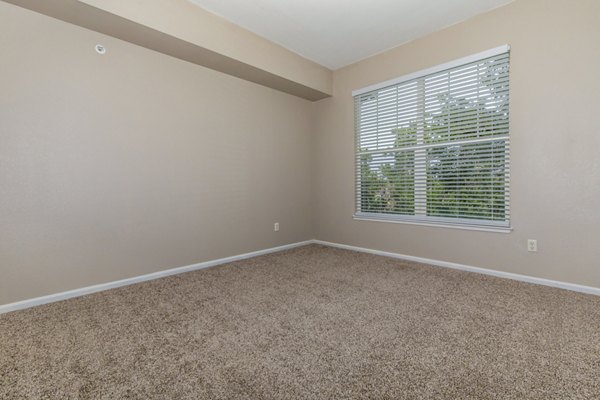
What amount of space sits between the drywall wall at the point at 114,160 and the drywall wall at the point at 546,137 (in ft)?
7.99

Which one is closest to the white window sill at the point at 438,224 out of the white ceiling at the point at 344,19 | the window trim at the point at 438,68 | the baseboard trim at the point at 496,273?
the baseboard trim at the point at 496,273

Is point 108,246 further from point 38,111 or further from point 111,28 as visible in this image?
point 111,28

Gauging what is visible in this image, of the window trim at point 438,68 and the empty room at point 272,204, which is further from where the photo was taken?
the window trim at point 438,68

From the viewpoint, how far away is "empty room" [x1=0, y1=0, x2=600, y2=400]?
1512mm

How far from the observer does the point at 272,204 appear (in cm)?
409

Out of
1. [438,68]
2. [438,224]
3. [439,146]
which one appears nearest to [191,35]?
[438,68]

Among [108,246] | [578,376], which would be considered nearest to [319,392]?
[578,376]

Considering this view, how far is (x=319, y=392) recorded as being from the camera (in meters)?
1.27

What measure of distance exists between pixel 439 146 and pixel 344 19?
5.62ft

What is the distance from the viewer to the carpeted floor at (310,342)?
1312 millimetres

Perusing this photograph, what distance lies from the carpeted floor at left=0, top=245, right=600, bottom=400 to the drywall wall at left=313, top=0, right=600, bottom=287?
35cm

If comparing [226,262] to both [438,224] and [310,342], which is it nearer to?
[310,342]

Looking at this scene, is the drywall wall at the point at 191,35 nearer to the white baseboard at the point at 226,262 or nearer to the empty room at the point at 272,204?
the empty room at the point at 272,204

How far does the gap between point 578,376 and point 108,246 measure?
3.41 metres
